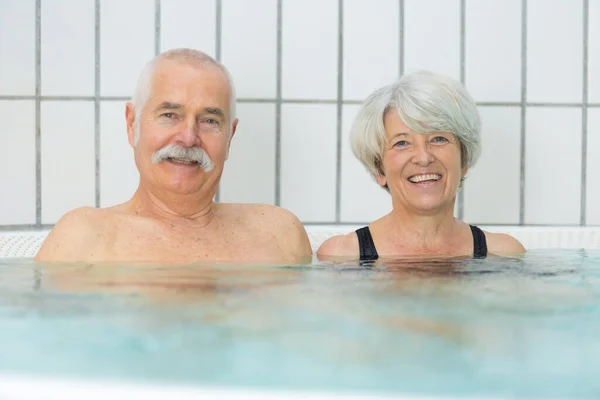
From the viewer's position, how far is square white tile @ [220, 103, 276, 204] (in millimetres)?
2773

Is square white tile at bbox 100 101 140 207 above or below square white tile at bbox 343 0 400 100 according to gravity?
below

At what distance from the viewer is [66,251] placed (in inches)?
75.1

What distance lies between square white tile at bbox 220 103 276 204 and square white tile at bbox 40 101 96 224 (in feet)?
1.71

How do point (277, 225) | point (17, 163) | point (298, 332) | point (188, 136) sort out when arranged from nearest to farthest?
point (298, 332) → point (188, 136) → point (277, 225) → point (17, 163)

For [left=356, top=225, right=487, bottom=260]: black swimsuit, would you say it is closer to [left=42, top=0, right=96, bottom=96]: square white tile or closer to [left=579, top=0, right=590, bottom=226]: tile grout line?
[left=579, top=0, right=590, bottom=226]: tile grout line

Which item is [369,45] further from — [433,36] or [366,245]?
[366,245]

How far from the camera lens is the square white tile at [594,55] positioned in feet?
9.50

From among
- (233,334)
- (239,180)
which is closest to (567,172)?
(239,180)

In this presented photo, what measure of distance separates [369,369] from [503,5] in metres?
2.34

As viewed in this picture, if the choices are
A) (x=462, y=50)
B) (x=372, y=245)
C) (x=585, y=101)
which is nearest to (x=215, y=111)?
(x=372, y=245)

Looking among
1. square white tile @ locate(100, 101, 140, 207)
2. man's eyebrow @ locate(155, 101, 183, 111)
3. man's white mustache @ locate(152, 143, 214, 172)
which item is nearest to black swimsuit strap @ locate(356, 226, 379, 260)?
man's white mustache @ locate(152, 143, 214, 172)

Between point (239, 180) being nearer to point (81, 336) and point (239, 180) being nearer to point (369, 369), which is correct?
point (81, 336)

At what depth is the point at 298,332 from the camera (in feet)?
3.57

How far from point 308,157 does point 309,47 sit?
1.38 feet
